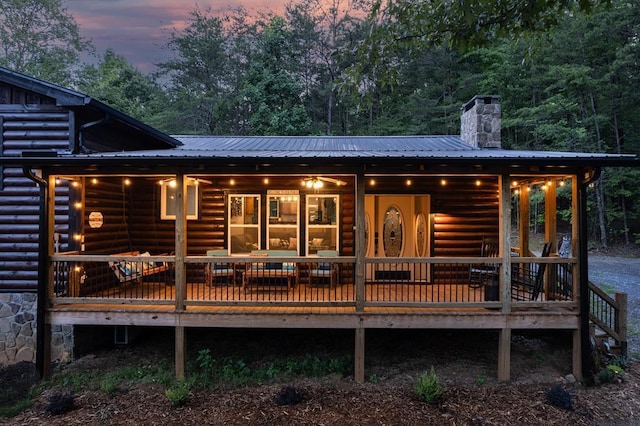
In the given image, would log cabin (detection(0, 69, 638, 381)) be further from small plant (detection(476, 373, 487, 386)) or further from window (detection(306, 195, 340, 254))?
small plant (detection(476, 373, 487, 386))

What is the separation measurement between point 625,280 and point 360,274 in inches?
501

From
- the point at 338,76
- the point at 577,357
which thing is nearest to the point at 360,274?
the point at 577,357

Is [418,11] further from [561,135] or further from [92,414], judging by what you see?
[561,135]

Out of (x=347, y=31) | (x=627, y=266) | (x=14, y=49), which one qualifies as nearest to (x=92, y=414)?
(x=627, y=266)

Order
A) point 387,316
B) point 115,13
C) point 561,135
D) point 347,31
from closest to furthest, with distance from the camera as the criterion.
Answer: point 387,316 → point 561,135 → point 115,13 → point 347,31

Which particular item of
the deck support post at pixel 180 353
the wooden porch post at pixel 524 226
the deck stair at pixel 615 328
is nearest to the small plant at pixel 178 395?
the deck support post at pixel 180 353

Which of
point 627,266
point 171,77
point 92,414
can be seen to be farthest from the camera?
point 171,77

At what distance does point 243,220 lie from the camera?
365 inches

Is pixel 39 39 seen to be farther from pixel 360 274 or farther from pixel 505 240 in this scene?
pixel 505 240

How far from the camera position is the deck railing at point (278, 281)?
6344 millimetres

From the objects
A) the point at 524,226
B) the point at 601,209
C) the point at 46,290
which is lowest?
the point at 46,290

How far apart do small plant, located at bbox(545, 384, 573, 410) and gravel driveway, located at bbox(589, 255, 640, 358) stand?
9.28 ft

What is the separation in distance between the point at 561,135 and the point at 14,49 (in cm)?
3279

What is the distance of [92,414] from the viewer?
5.42 m
